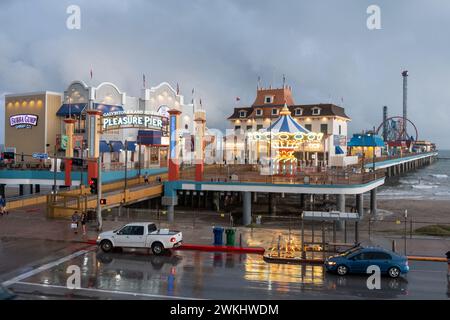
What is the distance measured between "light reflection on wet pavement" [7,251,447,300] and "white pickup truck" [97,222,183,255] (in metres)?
0.71

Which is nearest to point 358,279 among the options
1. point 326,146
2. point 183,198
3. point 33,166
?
point 183,198

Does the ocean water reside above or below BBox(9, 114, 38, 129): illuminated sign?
below

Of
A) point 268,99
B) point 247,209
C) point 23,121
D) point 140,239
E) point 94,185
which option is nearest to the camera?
point 140,239

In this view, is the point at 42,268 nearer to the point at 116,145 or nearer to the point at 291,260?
the point at 291,260

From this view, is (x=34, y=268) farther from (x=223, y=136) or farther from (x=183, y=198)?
(x=223, y=136)

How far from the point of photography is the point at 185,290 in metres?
14.9

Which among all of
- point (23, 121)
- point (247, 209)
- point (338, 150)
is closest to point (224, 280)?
point (247, 209)

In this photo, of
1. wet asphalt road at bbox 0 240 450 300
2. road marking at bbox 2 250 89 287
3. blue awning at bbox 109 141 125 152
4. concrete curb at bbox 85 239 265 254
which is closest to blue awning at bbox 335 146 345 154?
blue awning at bbox 109 141 125 152

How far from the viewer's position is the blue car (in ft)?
55.3

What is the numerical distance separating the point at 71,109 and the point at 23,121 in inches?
294

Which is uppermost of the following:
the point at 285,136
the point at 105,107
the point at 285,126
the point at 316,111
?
the point at 316,111

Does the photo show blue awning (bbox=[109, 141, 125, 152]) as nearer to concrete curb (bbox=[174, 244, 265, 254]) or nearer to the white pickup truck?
the white pickup truck

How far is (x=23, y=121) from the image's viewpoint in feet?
182
